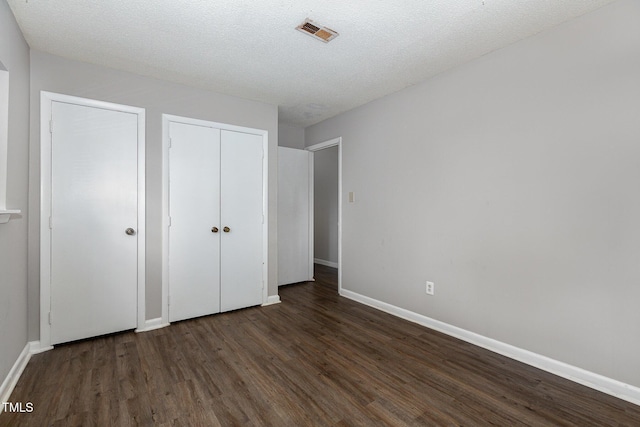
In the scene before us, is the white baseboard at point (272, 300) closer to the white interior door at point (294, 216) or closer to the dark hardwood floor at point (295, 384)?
the white interior door at point (294, 216)

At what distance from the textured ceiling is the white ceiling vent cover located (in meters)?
0.04

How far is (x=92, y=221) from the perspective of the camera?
265 centimetres

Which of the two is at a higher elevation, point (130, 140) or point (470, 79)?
point (470, 79)

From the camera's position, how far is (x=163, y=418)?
169 cm

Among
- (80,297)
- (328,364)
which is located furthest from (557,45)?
(80,297)

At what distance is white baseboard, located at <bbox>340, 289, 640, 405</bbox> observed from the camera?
188cm

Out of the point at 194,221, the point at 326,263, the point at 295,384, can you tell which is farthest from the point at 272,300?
the point at 326,263

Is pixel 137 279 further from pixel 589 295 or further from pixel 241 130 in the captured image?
pixel 589 295

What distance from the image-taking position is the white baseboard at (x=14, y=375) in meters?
1.81

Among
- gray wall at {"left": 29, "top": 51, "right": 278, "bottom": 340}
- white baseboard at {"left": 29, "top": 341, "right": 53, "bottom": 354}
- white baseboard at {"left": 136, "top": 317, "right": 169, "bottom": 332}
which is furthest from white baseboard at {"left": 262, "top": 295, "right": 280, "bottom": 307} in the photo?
white baseboard at {"left": 29, "top": 341, "right": 53, "bottom": 354}

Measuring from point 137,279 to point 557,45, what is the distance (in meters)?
4.03

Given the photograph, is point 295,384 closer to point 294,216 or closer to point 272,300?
point 272,300

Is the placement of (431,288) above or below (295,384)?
above

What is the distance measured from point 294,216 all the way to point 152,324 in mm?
2348
